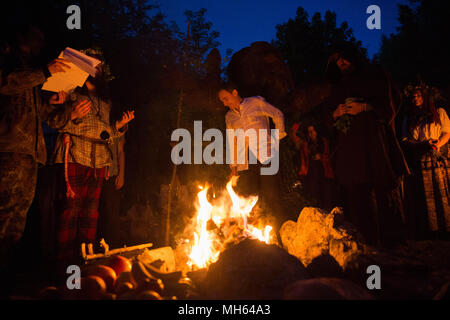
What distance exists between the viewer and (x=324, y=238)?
3.75 metres

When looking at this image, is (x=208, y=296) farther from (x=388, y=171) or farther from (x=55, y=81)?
(x=55, y=81)

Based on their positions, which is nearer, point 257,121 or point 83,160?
point 83,160

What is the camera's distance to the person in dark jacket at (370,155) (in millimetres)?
3699

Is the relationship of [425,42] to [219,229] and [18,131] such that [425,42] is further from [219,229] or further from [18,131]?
[18,131]

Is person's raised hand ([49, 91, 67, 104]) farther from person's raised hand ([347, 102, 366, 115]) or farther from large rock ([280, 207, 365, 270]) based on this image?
person's raised hand ([347, 102, 366, 115])

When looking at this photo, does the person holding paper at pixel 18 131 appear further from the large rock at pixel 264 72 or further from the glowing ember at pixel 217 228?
the large rock at pixel 264 72

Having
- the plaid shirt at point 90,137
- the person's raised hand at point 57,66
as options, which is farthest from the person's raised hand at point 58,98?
the person's raised hand at point 57,66

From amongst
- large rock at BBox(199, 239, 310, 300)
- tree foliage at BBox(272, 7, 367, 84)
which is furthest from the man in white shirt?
tree foliage at BBox(272, 7, 367, 84)

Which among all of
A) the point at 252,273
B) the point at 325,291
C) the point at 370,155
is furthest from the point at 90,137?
the point at 370,155

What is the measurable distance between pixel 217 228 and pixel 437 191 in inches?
198

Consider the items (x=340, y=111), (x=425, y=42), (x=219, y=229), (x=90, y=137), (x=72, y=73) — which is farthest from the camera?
(x=425, y=42)

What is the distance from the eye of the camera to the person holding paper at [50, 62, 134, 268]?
3.63 m

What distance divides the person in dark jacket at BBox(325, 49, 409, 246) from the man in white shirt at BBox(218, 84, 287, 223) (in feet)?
4.07

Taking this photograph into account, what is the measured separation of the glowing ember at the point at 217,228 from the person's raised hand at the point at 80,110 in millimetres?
2376
